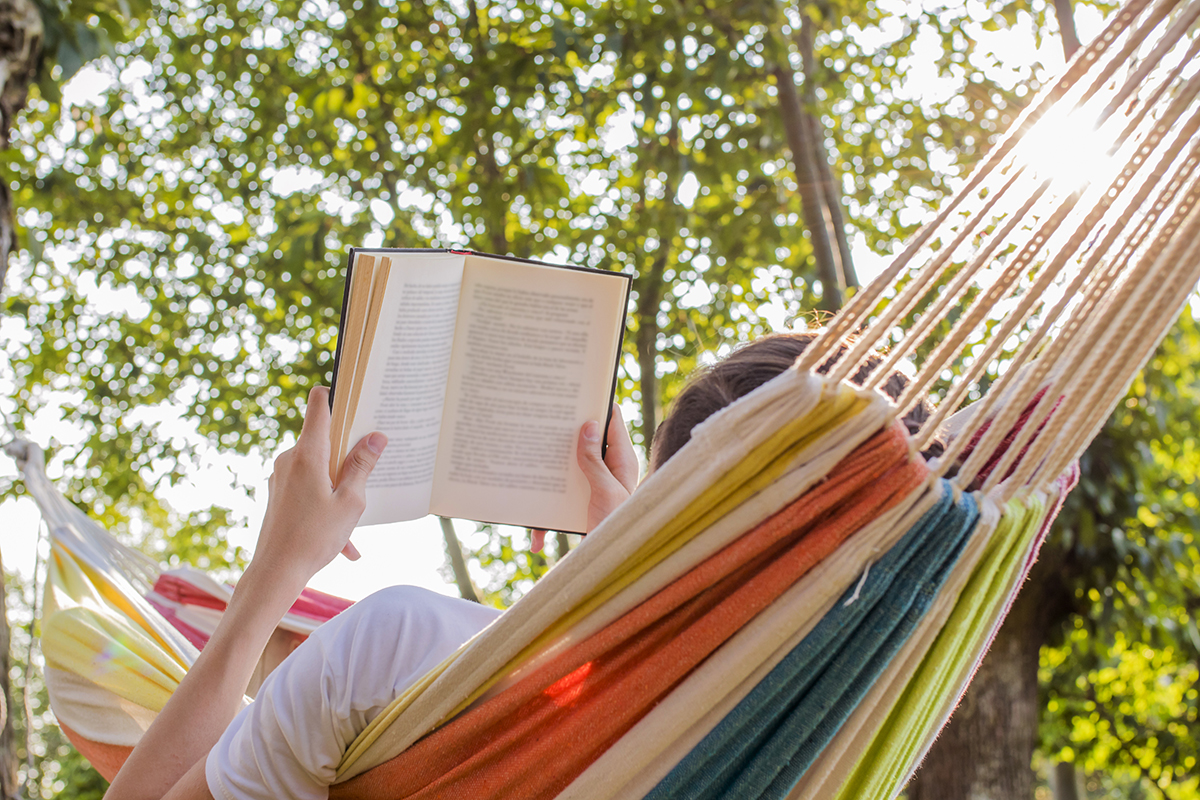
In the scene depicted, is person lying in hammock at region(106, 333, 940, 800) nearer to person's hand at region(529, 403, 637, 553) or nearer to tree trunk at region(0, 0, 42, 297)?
person's hand at region(529, 403, 637, 553)

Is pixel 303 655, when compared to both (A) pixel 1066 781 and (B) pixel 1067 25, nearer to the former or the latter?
(B) pixel 1067 25

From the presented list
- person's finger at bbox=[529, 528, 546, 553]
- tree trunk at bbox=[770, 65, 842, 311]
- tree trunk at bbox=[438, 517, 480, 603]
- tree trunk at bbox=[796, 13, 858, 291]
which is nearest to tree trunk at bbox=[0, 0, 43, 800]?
person's finger at bbox=[529, 528, 546, 553]

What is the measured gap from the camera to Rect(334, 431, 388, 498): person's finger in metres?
0.99

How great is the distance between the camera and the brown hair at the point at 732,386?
92 centimetres

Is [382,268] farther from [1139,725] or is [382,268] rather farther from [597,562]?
[1139,725]

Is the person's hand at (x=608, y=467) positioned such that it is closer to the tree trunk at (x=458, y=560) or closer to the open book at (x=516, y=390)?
the open book at (x=516, y=390)

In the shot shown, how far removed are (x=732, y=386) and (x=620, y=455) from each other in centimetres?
38

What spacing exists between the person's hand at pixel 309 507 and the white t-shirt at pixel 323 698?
0.37 feet

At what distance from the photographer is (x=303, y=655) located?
792mm

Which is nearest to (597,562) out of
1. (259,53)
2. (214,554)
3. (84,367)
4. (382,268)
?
(382,268)

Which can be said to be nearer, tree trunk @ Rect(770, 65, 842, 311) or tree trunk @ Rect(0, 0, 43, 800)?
tree trunk @ Rect(0, 0, 43, 800)

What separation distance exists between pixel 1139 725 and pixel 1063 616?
190 cm

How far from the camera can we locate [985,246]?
0.72 m

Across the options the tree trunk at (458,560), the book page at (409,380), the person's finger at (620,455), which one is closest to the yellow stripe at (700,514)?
the book page at (409,380)
